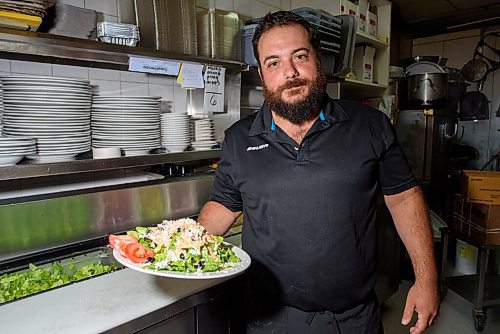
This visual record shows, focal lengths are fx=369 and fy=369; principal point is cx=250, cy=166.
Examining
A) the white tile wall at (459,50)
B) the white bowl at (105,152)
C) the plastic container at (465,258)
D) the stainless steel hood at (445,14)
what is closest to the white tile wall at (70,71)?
the white bowl at (105,152)

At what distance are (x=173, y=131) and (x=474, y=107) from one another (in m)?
5.17

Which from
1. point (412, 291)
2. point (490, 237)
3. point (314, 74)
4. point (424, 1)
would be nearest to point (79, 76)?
point (314, 74)

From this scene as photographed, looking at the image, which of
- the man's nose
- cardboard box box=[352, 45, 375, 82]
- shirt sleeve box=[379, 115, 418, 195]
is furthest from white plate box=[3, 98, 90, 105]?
cardboard box box=[352, 45, 375, 82]

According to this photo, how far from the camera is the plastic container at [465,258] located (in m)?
3.65

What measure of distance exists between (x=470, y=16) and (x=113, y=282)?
565cm

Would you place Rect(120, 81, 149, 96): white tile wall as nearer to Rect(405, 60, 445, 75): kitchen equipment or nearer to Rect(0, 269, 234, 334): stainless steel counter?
Rect(0, 269, 234, 334): stainless steel counter

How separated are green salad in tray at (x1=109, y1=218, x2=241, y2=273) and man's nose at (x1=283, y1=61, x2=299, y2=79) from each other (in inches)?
26.5

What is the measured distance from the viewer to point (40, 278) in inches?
56.2

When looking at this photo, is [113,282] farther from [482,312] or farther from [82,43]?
[482,312]

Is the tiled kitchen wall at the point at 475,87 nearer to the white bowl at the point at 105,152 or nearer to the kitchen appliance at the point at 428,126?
the kitchen appliance at the point at 428,126

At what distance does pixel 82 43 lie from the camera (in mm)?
1423

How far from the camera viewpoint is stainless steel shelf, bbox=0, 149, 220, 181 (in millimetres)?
1302

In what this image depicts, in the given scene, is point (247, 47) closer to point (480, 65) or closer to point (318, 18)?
point (318, 18)

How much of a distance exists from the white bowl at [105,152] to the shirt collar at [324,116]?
609 millimetres
